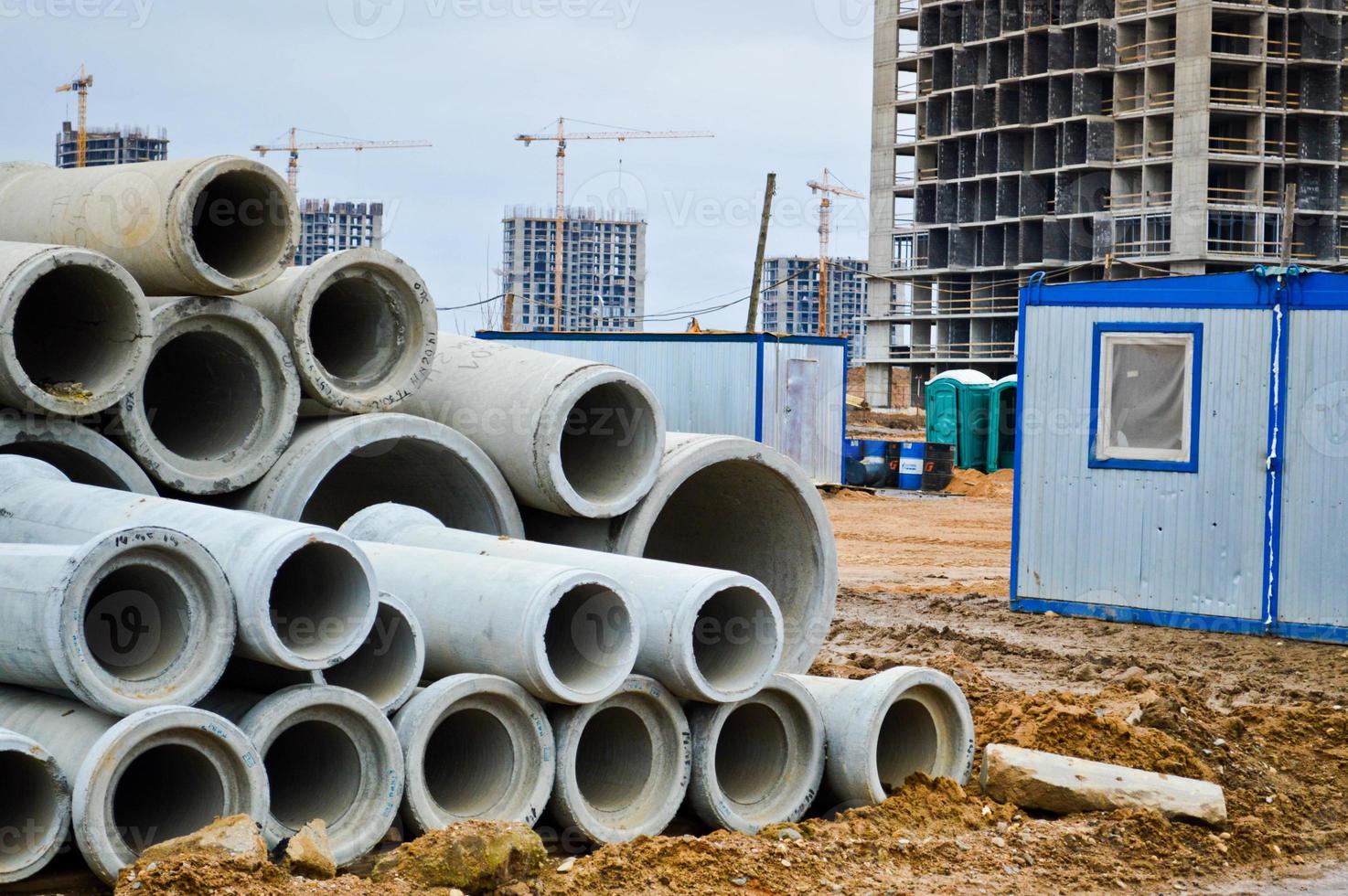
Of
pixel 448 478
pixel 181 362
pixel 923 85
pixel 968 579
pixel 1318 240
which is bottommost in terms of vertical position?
pixel 968 579

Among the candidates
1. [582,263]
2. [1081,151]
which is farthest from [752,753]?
[582,263]

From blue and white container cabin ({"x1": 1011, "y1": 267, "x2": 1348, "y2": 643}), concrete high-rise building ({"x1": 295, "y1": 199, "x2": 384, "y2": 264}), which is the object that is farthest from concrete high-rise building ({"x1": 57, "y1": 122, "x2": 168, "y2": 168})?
blue and white container cabin ({"x1": 1011, "y1": 267, "x2": 1348, "y2": 643})

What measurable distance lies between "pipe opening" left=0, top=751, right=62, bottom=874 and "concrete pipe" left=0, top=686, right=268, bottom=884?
3.4 inches

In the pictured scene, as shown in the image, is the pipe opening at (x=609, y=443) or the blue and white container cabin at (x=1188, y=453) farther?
the blue and white container cabin at (x=1188, y=453)

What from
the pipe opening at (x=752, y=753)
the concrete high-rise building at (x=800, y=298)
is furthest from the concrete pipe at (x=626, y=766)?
the concrete high-rise building at (x=800, y=298)

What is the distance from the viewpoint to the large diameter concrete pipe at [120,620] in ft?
16.6

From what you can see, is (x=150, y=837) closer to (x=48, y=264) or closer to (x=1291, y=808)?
(x=48, y=264)

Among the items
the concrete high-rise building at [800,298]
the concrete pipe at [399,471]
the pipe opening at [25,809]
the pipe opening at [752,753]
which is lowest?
the pipe opening at [752,753]

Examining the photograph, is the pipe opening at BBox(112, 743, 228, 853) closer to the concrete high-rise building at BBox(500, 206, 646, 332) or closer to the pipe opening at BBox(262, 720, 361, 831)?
the pipe opening at BBox(262, 720, 361, 831)

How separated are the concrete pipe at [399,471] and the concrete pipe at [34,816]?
2.47 meters

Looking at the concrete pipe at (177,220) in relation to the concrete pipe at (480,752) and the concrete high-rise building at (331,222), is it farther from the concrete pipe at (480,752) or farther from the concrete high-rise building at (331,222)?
the concrete high-rise building at (331,222)

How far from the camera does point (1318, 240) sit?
59875mm

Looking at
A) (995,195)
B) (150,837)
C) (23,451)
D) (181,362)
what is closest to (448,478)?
(181,362)

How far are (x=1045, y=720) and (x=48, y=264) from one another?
5169mm
